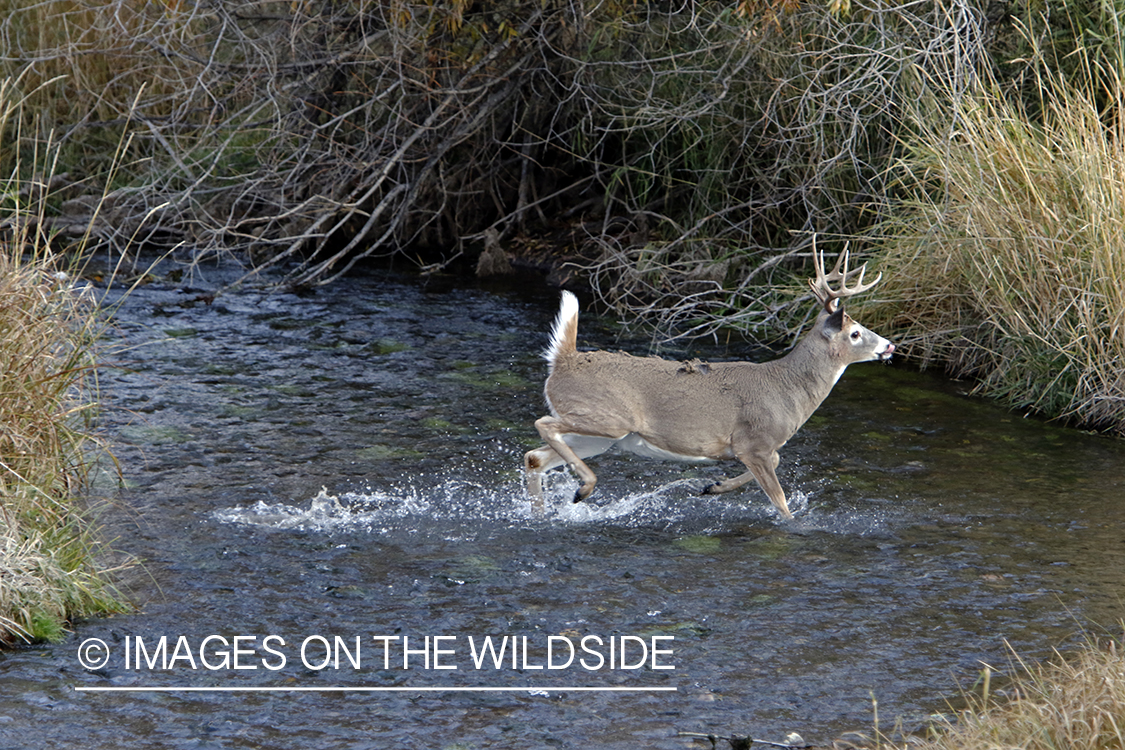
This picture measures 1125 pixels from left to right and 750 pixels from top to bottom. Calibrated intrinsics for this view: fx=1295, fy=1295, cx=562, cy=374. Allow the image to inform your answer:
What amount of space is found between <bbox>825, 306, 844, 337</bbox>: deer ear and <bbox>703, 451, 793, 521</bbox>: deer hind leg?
711 millimetres

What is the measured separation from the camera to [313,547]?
575 centimetres

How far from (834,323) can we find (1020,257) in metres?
2.14

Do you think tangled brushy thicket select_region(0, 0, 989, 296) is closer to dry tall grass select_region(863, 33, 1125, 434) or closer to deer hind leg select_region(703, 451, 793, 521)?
dry tall grass select_region(863, 33, 1125, 434)

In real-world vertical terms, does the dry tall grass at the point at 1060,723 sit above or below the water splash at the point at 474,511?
above

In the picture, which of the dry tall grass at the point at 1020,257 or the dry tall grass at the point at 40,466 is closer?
the dry tall grass at the point at 40,466

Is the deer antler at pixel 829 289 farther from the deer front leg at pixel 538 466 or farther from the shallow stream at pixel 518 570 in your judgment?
the deer front leg at pixel 538 466

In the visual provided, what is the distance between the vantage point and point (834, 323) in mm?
6637

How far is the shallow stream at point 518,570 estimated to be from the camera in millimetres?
4309

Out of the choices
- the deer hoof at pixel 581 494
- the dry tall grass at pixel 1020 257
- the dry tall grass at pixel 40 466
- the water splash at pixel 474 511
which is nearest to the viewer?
the dry tall grass at pixel 40 466

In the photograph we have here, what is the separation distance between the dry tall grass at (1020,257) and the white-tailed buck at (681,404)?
6.17 ft

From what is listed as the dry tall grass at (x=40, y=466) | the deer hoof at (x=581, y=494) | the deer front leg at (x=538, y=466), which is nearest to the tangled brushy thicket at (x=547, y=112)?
the deer front leg at (x=538, y=466)

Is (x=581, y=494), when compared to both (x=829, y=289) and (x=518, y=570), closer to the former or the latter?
(x=518, y=570)

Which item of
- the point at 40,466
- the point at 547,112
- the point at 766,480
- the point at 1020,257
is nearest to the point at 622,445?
the point at 766,480

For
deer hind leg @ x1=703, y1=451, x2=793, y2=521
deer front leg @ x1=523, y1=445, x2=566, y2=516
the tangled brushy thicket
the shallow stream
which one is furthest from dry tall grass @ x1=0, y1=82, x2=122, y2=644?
the tangled brushy thicket
